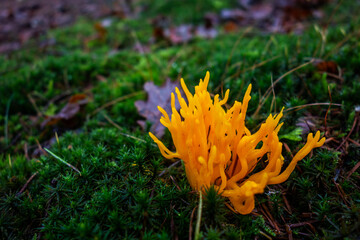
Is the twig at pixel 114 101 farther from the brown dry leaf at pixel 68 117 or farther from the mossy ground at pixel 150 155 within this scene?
the brown dry leaf at pixel 68 117

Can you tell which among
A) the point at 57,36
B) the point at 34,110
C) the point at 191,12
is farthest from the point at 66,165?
the point at 191,12

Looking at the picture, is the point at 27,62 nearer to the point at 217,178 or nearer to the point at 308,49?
the point at 217,178

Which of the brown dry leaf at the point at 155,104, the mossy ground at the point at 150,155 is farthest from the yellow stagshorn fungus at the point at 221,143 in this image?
the brown dry leaf at the point at 155,104

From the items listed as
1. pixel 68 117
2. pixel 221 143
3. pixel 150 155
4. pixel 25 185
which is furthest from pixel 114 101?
pixel 221 143

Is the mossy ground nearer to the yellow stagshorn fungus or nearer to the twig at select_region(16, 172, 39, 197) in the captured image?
the twig at select_region(16, 172, 39, 197)

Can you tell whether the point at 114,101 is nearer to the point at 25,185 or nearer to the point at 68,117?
the point at 68,117

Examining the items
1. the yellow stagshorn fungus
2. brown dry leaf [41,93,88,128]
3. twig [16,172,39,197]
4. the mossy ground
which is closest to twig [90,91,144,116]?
the mossy ground

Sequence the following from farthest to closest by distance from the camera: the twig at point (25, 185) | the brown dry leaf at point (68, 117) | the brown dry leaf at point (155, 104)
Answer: the brown dry leaf at point (68, 117)
the brown dry leaf at point (155, 104)
the twig at point (25, 185)
